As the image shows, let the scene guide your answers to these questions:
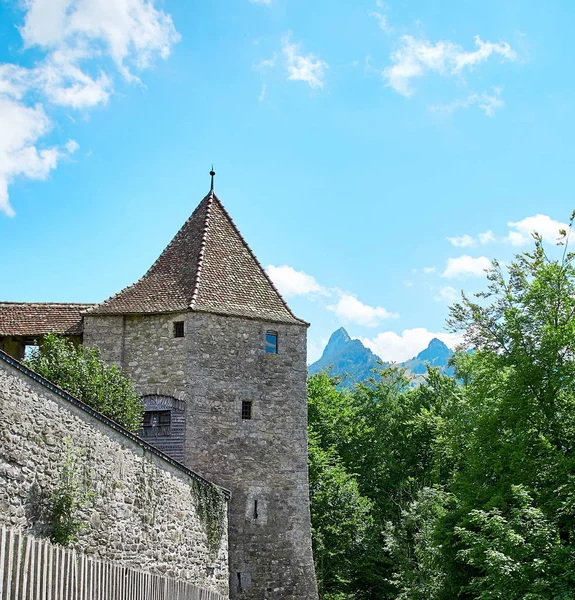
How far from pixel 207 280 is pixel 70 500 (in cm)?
1234

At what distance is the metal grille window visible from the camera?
67.4 feet

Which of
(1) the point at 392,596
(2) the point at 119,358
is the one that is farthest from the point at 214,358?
(1) the point at 392,596

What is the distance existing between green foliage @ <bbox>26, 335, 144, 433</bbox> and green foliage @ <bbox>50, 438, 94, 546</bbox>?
19.7 ft

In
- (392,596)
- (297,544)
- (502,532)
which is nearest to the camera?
(502,532)

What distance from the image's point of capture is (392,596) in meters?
28.6

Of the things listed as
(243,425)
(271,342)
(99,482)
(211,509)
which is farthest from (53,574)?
(271,342)

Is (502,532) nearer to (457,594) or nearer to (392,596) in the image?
(457,594)

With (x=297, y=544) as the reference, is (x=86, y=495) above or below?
above

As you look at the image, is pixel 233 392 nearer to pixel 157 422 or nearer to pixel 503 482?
pixel 157 422

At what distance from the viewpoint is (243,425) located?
69.4ft

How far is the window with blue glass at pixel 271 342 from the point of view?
880 inches

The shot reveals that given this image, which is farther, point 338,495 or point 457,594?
point 338,495

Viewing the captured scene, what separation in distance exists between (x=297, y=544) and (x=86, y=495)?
35.4 ft

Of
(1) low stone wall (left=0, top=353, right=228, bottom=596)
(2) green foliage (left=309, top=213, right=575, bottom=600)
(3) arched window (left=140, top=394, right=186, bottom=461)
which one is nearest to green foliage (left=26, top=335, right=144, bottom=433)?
(3) arched window (left=140, top=394, right=186, bottom=461)
